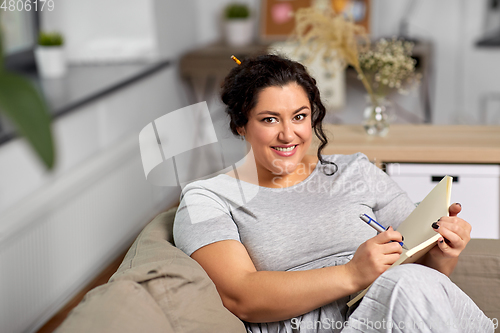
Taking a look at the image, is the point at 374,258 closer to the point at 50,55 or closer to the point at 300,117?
the point at 300,117

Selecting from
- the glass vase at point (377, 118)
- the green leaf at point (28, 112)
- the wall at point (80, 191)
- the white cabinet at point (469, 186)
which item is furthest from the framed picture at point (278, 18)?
the green leaf at point (28, 112)

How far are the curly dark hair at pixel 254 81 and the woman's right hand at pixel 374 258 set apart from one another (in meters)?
0.30

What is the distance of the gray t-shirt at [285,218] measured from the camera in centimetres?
112

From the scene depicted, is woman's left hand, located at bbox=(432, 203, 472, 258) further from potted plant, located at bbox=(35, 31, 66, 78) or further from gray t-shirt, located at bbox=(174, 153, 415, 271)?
potted plant, located at bbox=(35, 31, 66, 78)

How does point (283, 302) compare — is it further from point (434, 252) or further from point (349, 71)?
point (349, 71)

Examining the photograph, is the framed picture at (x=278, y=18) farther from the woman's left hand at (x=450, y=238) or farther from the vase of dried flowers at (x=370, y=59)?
the woman's left hand at (x=450, y=238)

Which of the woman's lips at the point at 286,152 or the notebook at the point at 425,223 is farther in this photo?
the woman's lips at the point at 286,152

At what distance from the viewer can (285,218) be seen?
46.2 inches

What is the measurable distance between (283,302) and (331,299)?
3.7 inches

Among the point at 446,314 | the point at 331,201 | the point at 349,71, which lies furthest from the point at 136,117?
the point at 446,314

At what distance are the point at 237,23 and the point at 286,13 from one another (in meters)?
0.32

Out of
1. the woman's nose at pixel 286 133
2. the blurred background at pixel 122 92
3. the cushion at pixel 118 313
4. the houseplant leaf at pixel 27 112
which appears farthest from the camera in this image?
the blurred background at pixel 122 92

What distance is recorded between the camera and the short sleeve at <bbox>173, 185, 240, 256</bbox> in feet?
3.58

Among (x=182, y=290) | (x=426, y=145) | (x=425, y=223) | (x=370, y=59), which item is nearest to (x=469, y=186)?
(x=426, y=145)
